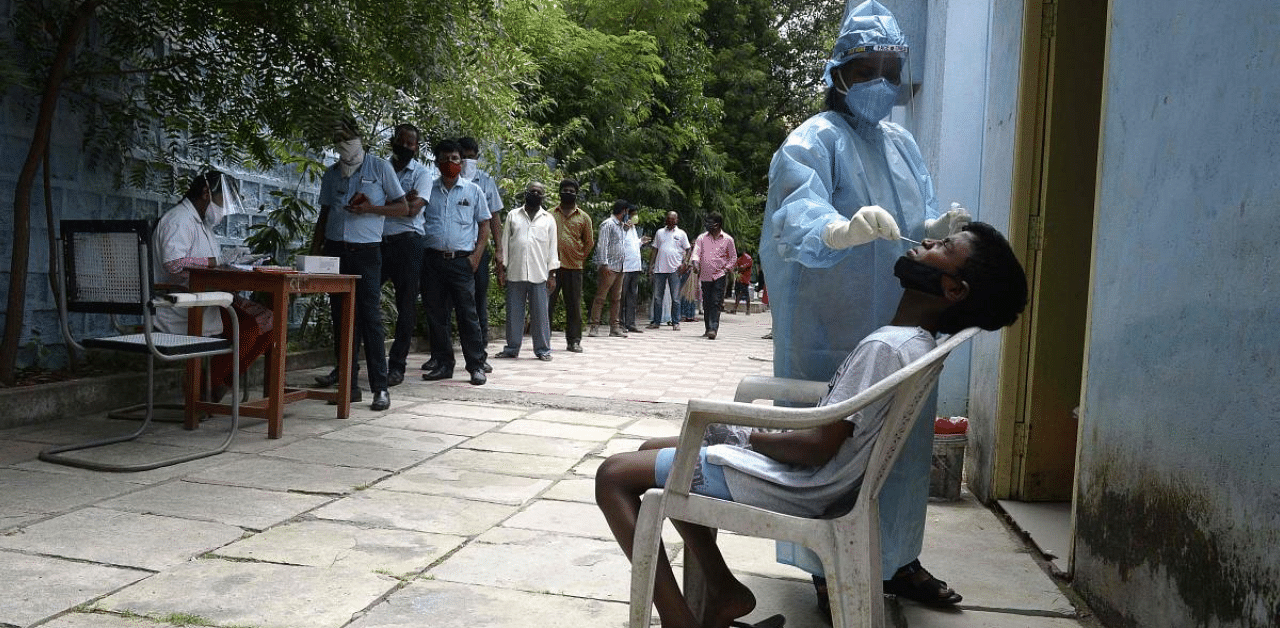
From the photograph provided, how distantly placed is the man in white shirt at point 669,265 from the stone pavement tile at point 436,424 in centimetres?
955

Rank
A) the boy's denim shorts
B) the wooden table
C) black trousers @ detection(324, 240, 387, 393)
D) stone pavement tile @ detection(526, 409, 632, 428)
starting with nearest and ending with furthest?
the boy's denim shorts
the wooden table
stone pavement tile @ detection(526, 409, 632, 428)
black trousers @ detection(324, 240, 387, 393)

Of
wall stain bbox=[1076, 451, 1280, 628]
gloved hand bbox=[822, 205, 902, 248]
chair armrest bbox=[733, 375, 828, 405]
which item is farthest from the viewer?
chair armrest bbox=[733, 375, 828, 405]

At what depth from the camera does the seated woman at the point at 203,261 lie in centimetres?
556

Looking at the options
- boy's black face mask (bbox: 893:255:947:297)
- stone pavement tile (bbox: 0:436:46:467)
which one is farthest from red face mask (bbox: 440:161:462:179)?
boy's black face mask (bbox: 893:255:947:297)

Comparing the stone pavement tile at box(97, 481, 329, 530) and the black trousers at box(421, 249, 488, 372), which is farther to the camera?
the black trousers at box(421, 249, 488, 372)

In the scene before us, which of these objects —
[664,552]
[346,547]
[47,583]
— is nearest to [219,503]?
[346,547]

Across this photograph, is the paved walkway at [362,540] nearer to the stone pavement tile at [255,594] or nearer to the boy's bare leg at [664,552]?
the stone pavement tile at [255,594]

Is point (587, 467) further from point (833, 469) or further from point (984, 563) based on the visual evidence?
point (833, 469)

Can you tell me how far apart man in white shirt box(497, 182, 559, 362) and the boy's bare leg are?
7.32 metres

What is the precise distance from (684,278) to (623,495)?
15.6 meters

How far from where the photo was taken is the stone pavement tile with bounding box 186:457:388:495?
4.31 m

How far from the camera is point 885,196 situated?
3.05m

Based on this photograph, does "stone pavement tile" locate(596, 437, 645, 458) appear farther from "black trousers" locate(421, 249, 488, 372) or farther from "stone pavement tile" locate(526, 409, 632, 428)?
"black trousers" locate(421, 249, 488, 372)

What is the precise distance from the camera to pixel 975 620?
304 centimetres
